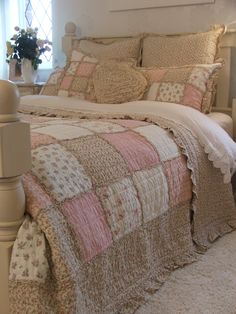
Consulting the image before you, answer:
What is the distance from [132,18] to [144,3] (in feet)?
0.49

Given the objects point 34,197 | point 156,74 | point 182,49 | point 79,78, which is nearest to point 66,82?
point 79,78

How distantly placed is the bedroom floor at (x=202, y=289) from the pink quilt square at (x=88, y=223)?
0.38 meters

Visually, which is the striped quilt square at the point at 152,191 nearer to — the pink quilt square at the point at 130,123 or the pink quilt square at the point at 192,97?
the pink quilt square at the point at 130,123

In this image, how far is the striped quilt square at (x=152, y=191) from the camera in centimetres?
168

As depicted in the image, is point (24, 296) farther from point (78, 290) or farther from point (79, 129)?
point (79, 129)

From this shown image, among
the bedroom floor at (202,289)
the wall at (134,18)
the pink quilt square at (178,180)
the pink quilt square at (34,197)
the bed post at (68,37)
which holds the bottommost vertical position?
the bedroom floor at (202,289)

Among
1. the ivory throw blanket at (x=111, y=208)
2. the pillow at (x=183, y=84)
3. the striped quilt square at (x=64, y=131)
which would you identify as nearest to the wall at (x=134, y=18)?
the pillow at (x=183, y=84)

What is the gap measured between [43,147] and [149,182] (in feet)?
1.64

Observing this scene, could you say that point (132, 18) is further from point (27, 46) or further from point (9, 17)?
point (9, 17)

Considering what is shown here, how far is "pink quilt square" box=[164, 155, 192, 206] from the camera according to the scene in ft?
6.18

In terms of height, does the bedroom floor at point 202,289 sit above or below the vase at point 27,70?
below

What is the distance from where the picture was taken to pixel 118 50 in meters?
2.95

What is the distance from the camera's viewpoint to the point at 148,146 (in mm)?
1825

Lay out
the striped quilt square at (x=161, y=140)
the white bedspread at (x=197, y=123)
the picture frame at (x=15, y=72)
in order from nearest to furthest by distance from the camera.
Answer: the striped quilt square at (x=161, y=140) < the white bedspread at (x=197, y=123) < the picture frame at (x=15, y=72)
